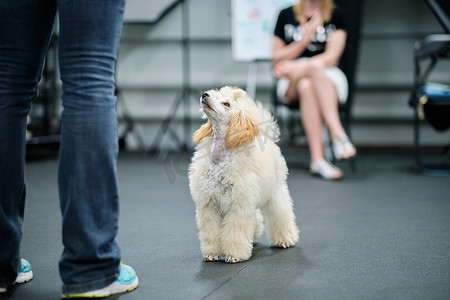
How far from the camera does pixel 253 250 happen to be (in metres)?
1.69

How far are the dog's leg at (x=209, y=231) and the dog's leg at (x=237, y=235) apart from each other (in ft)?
0.09

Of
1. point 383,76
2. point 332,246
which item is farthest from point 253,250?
point 383,76

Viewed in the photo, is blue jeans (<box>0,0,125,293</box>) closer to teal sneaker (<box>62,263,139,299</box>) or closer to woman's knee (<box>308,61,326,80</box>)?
teal sneaker (<box>62,263,139,299</box>)

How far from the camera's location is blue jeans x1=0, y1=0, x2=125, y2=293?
1.12 m

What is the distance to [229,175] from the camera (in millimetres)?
1531

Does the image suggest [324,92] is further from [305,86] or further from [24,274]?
[24,274]

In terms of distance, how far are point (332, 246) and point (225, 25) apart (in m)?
3.76

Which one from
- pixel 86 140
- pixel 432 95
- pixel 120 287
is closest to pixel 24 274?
pixel 120 287

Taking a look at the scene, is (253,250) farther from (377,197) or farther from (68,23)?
(377,197)

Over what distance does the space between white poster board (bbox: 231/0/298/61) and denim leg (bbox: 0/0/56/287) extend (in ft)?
11.3

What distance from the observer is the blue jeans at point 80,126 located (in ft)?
3.67

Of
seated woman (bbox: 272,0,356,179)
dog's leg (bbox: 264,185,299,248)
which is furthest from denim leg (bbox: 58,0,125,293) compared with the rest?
seated woman (bbox: 272,0,356,179)

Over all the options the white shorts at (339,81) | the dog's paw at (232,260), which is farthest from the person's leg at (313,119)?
the dog's paw at (232,260)

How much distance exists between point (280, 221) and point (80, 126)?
31.7 inches
